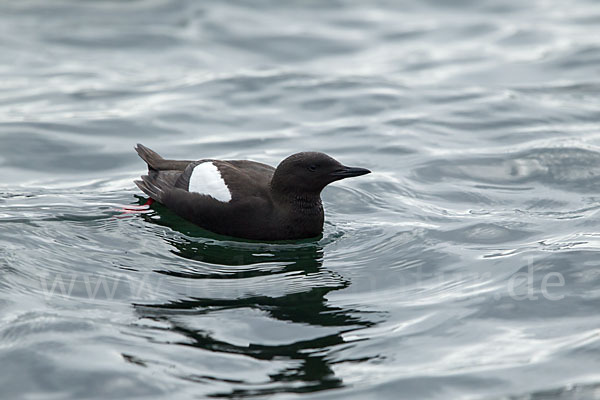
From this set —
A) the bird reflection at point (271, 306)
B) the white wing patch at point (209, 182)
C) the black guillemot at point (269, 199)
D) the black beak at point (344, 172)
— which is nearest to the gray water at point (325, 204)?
the bird reflection at point (271, 306)

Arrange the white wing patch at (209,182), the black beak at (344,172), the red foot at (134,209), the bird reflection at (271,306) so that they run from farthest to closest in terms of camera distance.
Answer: the red foot at (134,209) → the white wing patch at (209,182) → the black beak at (344,172) → the bird reflection at (271,306)

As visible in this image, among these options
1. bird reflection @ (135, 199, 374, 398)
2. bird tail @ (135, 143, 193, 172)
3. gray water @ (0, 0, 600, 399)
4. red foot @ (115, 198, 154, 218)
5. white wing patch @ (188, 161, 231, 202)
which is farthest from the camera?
bird tail @ (135, 143, 193, 172)

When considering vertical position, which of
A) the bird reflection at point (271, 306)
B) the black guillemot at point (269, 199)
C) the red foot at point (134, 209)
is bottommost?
the bird reflection at point (271, 306)

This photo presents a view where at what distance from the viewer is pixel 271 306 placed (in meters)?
6.14

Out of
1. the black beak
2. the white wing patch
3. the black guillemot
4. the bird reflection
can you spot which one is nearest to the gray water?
the bird reflection

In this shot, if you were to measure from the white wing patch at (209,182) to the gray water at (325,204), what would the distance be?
36 cm

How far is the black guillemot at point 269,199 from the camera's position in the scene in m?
7.41

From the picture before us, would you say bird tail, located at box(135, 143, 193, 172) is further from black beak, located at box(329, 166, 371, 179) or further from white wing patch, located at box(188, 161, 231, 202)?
black beak, located at box(329, 166, 371, 179)

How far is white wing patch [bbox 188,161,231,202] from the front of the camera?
752 centimetres

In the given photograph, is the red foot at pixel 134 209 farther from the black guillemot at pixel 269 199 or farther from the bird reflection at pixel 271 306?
the black guillemot at pixel 269 199

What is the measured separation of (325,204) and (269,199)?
3.75 feet

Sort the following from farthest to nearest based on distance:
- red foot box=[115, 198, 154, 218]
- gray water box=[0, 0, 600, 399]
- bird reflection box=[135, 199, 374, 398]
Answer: red foot box=[115, 198, 154, 218] < gray water box=[0, 0, 600, 399] < bird reflection box=[135, 199, 374, 398]

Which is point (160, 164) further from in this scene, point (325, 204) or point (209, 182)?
point (325, 204)

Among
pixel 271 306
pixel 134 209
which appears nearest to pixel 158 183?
pixel 134 209
